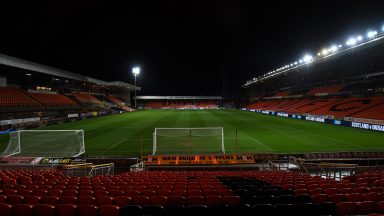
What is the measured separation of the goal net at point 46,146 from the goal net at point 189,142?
630 centimetres

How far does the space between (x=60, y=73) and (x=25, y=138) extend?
2359 cm

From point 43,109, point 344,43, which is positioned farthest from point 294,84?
point 43,109

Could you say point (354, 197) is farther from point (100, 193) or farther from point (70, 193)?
point (70, 193)

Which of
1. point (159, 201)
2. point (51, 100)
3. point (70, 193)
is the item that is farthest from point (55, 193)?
point (51, 100)

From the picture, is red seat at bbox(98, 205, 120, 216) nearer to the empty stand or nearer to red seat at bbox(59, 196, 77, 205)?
red seat at bbox(59, 196, 77, 205)

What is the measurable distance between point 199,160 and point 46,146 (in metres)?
13.9

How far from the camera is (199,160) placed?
56.9ft

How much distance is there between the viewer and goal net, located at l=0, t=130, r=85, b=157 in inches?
792

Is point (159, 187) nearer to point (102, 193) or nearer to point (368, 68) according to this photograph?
point (102, 193)

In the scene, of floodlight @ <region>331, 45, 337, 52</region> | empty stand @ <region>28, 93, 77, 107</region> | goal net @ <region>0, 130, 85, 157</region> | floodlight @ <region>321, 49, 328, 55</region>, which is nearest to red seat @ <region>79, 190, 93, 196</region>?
goal net @ <region>0, 130, 85, 157</region>

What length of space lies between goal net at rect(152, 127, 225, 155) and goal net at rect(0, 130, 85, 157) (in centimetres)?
630

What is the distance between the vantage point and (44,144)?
78.9 feet

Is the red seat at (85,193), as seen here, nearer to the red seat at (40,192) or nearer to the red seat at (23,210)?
the red seat at (40,192)

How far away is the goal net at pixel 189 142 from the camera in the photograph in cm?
2131
